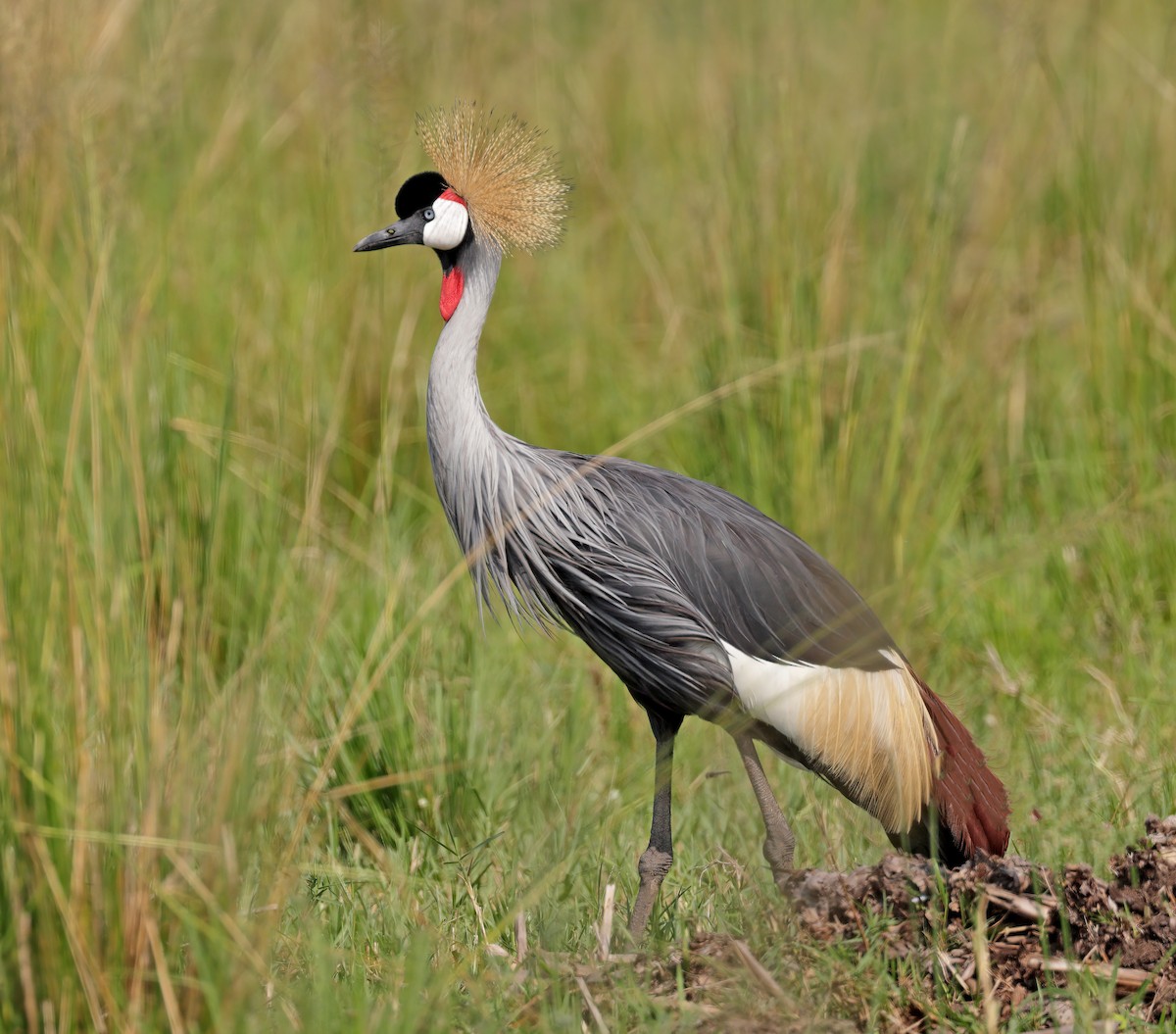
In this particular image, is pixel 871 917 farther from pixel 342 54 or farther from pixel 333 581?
pixel 342 54

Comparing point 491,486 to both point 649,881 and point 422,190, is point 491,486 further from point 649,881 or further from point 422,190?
point 649,881

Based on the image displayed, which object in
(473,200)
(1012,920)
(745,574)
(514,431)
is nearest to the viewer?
(1012,920)

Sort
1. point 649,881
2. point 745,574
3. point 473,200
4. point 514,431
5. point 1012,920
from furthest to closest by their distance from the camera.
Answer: point 514,431, point 473,200, point 745,574, point 649,881, point 1012,920

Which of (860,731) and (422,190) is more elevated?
(422,190)

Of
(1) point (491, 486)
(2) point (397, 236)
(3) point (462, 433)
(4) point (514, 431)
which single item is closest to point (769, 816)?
(1) point (491, 486)

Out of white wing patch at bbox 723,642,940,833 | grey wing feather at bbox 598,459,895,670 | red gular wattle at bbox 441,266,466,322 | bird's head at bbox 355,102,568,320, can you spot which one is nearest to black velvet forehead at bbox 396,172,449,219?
bird's head at bbox 355,102,568,320

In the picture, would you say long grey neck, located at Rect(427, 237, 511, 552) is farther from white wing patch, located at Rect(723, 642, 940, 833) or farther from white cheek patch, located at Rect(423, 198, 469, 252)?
white wing patch, located at Rect(723, 642, 940, 833)

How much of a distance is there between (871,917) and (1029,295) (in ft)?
10.8

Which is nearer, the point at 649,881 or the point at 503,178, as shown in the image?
Answer: the point at 649,881

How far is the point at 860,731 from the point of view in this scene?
301 cm

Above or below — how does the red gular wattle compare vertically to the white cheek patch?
below

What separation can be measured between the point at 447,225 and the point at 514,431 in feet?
6.34

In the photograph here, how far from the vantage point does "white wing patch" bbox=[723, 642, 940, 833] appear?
9.79ft

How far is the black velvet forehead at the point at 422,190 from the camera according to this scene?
10.2 ft
